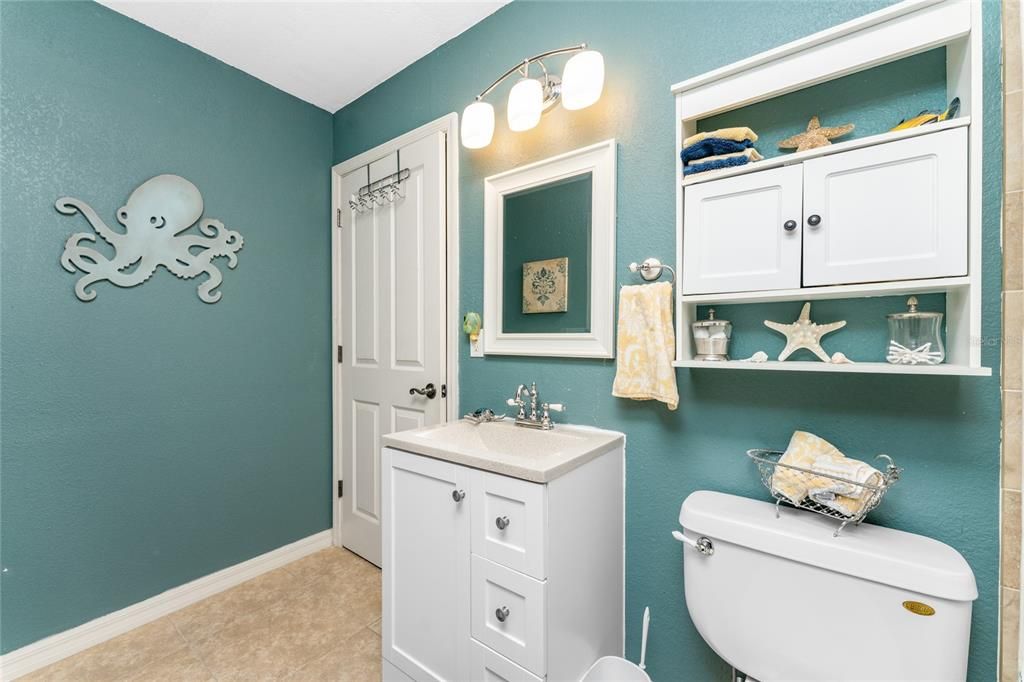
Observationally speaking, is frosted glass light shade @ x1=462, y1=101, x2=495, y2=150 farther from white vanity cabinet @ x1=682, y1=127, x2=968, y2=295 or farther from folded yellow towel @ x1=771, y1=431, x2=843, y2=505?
folded yellow towel @ x1=771, y1=431, x2=843, y2=505

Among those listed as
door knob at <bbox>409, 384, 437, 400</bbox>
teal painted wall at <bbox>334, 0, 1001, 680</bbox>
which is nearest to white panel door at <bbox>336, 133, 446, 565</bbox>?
door knob at <bbox>409, 384, 437, 400</bbox>

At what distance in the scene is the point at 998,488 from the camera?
916 mm


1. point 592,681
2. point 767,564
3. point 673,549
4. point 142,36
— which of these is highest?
point 142,36

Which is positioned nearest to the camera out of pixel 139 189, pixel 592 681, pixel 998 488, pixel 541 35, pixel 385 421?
pixel 998 488

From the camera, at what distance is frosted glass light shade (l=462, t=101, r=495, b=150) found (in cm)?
158

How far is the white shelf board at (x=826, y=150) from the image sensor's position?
864 mm

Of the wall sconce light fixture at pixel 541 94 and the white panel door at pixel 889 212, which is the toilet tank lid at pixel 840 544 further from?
the wall sconce light fixture at pixel 541 94

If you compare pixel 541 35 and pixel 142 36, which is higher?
pixel 142 36

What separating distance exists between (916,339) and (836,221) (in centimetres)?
31

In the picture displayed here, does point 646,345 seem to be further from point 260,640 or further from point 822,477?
point 260,640

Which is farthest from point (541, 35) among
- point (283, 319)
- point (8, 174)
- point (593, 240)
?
point (8, 174)

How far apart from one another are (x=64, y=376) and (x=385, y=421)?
1199 millimetres

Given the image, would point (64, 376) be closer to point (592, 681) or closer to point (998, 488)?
point (592, 681)

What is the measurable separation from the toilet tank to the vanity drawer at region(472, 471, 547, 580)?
1.28 ft
